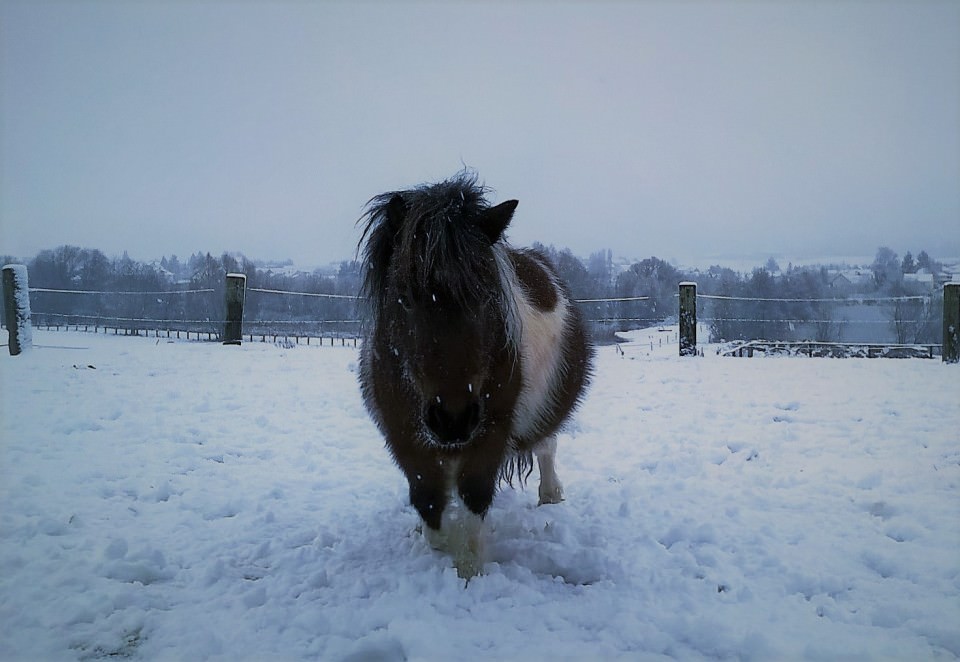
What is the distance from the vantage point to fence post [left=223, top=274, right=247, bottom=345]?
410 inches

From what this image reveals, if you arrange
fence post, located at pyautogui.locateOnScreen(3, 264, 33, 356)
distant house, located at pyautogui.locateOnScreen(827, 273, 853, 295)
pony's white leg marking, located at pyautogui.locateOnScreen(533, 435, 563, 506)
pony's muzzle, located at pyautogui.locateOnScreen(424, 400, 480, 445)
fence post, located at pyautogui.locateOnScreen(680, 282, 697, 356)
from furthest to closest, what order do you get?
distant house, located at pyautogui.locateOnScreen(827, 273, 853, 295) → fence post, located at pyautogui.locateOnScreen(680, 282, 697, 356) → fence post, located at pyautogui.locateOnScreen(3, 264, 33, 356) → pony's white leg marking, located at pyautogui.locateOnScreen(533, 435, 563, 506) → pony's muzzle, located at pyautogui.locateOnScreen(424, 400, 480, 445)

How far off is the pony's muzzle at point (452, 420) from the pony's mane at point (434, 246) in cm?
45

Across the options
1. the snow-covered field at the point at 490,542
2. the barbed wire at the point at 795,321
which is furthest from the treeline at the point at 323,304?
the snow-covered field at the point at 490,542

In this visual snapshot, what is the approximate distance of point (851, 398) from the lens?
6.27 m

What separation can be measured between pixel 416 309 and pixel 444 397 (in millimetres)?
434

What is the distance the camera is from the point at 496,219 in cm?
258

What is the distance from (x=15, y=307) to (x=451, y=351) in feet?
32.6

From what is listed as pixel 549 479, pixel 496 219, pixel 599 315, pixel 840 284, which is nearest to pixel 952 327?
pixel 599 315

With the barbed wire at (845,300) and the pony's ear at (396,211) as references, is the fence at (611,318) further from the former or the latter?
the pony's ear at (396,211)

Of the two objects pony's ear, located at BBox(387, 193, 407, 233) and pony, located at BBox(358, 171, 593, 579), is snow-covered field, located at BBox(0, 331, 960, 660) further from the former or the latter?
pony's ear, located at BBox(387, 193, 407, 233)

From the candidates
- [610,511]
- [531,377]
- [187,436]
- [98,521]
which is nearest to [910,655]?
[610,511]

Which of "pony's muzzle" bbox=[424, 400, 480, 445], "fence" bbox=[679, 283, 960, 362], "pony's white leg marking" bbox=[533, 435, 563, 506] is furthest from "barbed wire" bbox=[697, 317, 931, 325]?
"pony's muzzle" bbox=[424, 400, 480, 445]

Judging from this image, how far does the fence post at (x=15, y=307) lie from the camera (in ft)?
28.2

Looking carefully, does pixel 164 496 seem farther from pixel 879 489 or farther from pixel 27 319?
pixel 27 319
